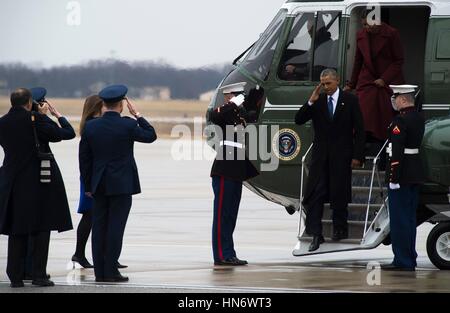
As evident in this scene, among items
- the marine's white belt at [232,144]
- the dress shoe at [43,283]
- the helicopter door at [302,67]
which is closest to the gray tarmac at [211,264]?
the dress shoe at [43,283]

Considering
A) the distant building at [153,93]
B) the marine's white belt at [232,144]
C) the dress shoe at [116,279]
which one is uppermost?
the marine's white belt at [232,144]

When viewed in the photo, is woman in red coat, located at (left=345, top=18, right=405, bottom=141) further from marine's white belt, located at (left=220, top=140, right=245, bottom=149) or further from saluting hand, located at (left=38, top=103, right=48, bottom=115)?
saluting hand, located at (left=38, top=103, right=48, bottom=115)

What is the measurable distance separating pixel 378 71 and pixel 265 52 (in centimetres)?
150

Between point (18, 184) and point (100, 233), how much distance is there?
3.12 feet

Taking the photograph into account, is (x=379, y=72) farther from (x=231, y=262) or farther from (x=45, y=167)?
(x=45, y=167)

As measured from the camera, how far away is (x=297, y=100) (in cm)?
1555

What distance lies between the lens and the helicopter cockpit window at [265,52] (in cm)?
1589

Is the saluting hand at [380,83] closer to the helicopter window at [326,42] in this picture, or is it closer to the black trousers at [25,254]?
the helicopter window at [326,42]

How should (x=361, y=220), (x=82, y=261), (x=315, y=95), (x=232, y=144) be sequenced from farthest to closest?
(x=232, y=144) < (x=361, y=220) < (x=82, y=261) < (x=315, y=95)

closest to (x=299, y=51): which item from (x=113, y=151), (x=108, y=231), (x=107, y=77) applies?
(x=113, y=151)

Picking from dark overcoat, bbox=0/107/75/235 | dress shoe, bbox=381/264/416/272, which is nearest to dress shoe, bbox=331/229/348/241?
dress shoe, bbox=381/264/416/272

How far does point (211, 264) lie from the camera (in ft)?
49.7

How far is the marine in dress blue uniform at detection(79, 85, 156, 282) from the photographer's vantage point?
13188mm
